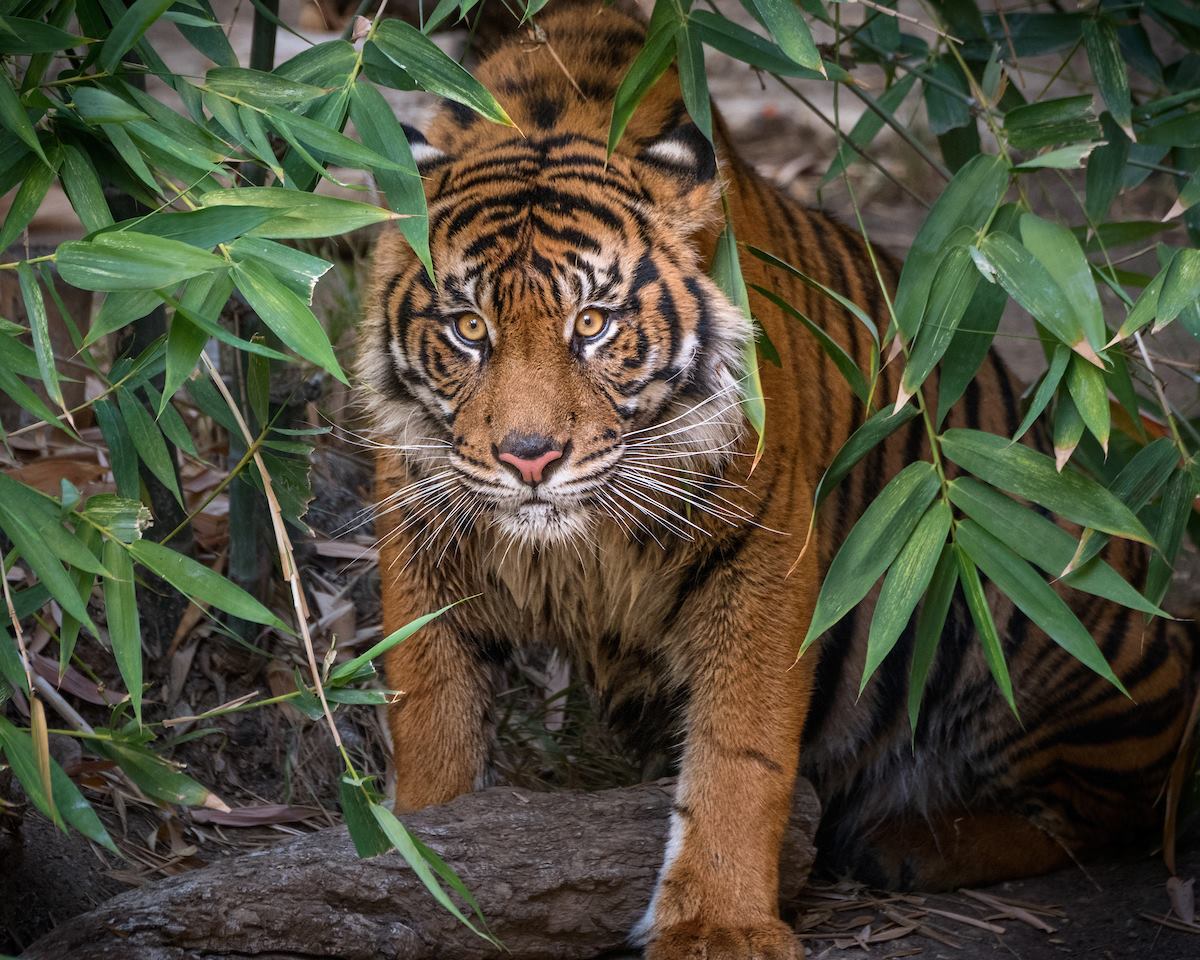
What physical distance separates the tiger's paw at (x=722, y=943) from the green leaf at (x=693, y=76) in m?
1.23

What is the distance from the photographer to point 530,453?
2.06 m

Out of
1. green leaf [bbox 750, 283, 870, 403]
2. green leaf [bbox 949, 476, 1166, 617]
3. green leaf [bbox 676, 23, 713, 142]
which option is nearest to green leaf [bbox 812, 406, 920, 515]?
green leaf [bbox 750, 283, 870, 403]

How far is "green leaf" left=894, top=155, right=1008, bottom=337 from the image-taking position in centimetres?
201

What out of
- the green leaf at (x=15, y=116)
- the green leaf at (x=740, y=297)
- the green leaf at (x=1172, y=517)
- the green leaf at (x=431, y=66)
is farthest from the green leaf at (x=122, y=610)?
the green leaf at (x=1172, y=517)

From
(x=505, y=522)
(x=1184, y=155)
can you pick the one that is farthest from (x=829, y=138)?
(x=505, y=522)

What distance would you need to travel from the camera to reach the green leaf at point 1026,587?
197 cm

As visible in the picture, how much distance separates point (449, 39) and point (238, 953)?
4069 mm

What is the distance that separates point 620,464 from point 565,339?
0.71ft

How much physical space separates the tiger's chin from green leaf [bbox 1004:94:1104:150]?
880mm

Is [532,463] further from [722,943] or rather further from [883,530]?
[722,943]

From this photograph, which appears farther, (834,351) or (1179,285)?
(834,351)

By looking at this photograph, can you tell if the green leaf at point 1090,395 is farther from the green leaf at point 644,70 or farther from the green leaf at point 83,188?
the green leaf at point 83,188

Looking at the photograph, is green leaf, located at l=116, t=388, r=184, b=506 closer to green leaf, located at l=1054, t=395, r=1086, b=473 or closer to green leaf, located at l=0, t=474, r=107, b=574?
green leaf, located at l=0, t=474, r=107, b=574

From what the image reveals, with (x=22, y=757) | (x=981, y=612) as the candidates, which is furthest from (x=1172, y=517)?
(x=22, y=757)
